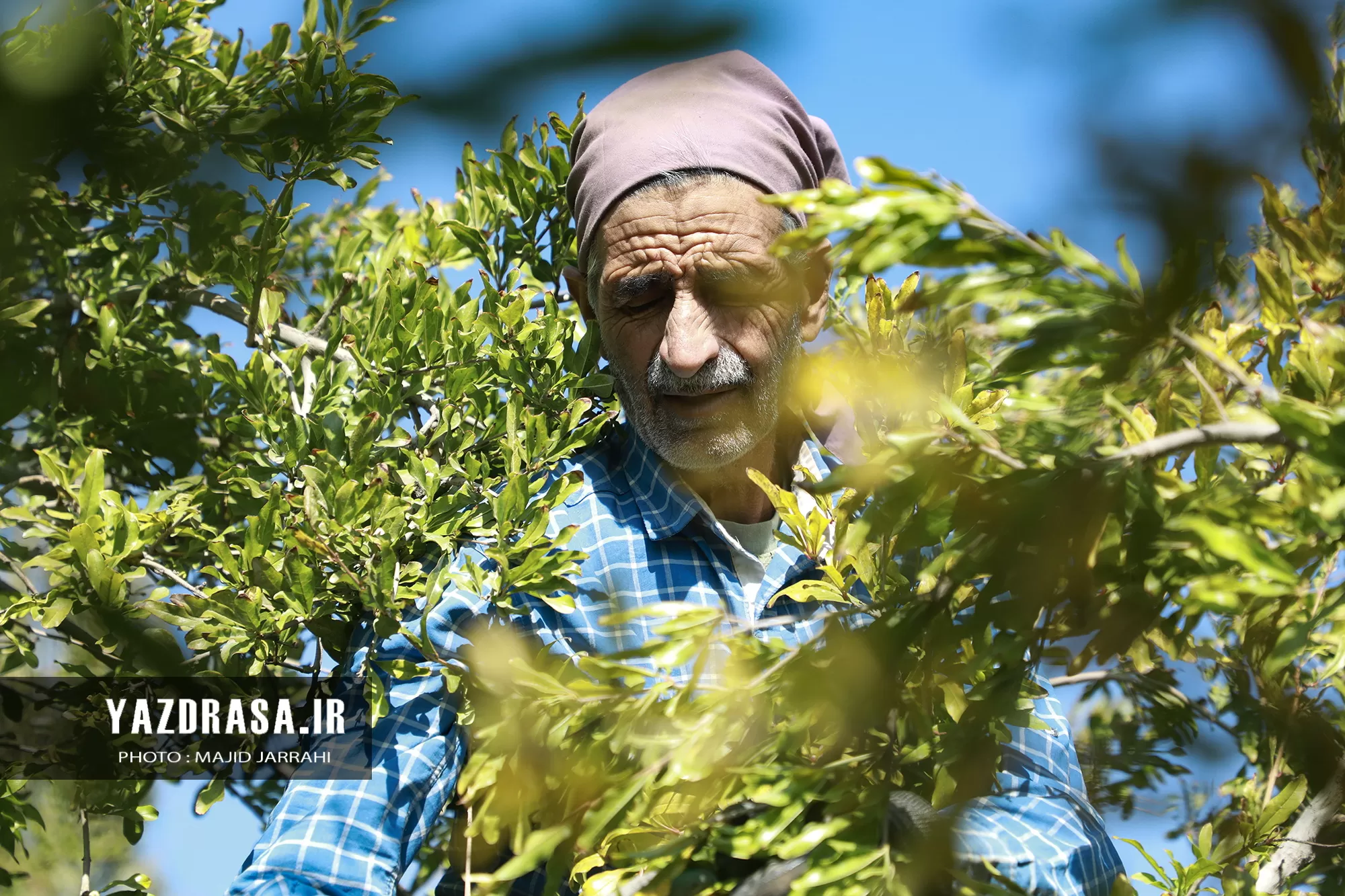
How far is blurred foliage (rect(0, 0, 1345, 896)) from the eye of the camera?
0.90 meters

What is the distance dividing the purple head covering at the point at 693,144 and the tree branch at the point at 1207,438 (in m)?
1.34

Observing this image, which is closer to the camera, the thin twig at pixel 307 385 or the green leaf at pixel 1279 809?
the green leaf at pixel 1279 809

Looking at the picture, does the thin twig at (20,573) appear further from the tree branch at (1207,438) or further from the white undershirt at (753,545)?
the tree branch at (1207,438)

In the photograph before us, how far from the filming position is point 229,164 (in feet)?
2.73

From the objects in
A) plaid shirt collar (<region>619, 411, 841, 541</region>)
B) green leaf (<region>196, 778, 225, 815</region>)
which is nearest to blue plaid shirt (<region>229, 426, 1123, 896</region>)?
plaid shirt collar (<region>619, 411, 841, 541</region>)

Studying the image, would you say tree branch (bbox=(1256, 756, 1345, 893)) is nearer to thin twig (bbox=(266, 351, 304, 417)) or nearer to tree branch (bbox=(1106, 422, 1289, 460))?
tree branch (bbox=(1106, 422, 1289, 460))

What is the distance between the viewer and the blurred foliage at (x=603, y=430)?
2.97 ft

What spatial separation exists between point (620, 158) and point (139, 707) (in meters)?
1.40

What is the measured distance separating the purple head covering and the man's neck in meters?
0.55

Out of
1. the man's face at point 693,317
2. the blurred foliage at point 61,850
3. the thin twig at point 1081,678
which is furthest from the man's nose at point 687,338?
the blurred foliage at point 61,850

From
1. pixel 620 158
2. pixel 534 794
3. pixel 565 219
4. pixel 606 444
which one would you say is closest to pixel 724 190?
pixel 620 158

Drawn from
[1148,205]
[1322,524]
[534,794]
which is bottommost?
[534,794]

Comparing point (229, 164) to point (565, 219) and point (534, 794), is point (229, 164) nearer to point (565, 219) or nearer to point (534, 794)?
point (534, 794)

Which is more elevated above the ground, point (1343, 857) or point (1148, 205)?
point (1148, 205)
